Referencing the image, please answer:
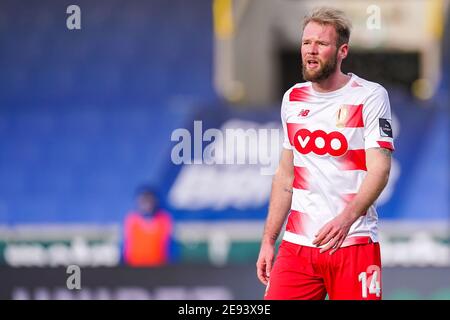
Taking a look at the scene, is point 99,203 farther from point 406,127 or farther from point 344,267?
point 344,267

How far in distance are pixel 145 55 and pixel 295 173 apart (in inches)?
348

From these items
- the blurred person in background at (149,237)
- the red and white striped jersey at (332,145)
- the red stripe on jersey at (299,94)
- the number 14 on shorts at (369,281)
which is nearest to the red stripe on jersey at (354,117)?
the red and white striped jersey at (332,145)

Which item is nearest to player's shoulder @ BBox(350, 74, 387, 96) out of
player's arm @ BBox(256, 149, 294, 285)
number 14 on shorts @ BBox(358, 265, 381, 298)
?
player's arm @ BBox(256, 149, 294, 285)

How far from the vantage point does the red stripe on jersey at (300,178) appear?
3.94 meters

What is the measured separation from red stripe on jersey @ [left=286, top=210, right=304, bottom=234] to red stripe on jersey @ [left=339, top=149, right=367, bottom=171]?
0.29 m

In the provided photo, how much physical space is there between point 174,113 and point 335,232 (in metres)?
8.13

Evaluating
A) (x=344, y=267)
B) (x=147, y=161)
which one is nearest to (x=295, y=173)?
(x=344, y=267)

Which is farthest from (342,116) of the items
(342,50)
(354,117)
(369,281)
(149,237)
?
(149,237)

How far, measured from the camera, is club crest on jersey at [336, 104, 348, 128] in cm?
382

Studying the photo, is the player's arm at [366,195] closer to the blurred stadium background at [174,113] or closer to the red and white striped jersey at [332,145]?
the red and white striped jersey at [332,145]

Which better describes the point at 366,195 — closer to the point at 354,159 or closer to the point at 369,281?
the point at 354,159

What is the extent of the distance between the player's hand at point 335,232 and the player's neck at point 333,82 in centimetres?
51

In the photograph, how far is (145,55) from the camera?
1263 cm

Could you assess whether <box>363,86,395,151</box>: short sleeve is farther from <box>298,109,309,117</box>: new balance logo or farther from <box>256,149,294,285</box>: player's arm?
<box>256,149,294,285</box>: player's arm
